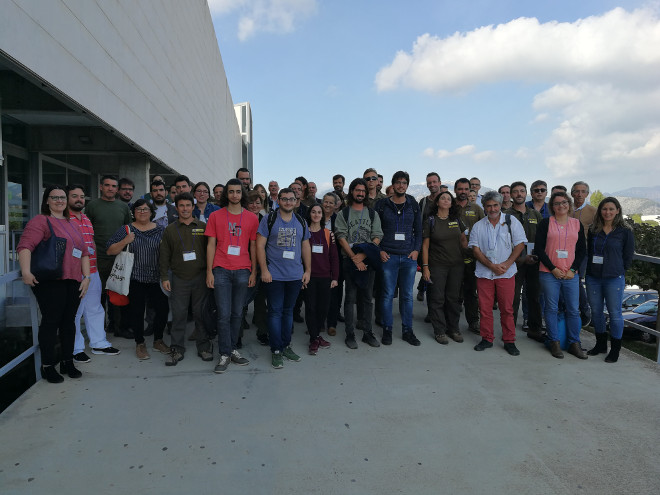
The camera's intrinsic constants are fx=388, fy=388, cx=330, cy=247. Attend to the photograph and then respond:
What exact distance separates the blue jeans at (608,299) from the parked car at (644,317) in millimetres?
5837

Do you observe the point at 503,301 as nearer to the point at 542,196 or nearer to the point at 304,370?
the point at 542,196

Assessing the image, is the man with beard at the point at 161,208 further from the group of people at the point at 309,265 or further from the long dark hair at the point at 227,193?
the long dark hair at the point at 227,193

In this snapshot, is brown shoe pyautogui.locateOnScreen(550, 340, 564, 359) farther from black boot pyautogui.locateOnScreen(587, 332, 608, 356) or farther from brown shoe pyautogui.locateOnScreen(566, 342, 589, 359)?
black boot pyautogui.locateOnScreen(587, 332, 608, 356)

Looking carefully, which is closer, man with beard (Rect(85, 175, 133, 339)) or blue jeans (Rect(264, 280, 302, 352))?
blue jeans (Rect(264, 280, 302, 352))

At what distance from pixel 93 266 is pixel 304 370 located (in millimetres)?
2575

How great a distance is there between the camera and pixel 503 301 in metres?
4.62

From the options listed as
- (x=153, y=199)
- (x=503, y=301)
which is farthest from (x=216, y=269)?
(x=503, y=301)

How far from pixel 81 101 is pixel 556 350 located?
725 centimetres

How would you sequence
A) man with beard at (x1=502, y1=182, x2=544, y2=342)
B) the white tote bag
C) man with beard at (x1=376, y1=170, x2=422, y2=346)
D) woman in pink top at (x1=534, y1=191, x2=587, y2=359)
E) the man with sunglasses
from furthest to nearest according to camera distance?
the man with sunglasses, man with beard at (x1=502, y1=182, x2=544, y2=342), man with beard at (x1=376, y1=170, x2=422, y2=346), woman in pink top at (x1=534, y1=191, x2=587, y2=359), the white tote bag

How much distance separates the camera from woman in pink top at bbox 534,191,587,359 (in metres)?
4.41

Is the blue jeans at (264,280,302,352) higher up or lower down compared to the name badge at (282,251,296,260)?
lower down

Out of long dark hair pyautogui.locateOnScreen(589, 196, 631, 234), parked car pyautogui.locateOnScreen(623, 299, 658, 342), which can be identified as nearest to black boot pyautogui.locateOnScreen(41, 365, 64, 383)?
long dark hair pyautogui.locateOnScreen(589, 196, 631, 234)

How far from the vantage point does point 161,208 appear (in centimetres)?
521

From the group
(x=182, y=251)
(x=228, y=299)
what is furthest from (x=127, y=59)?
(x=228, y=299)
